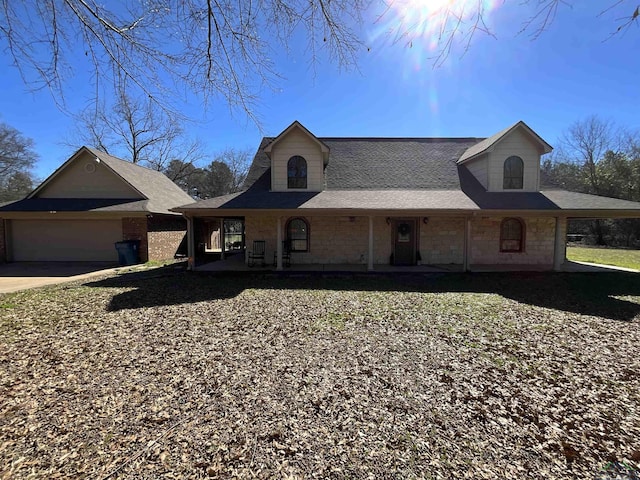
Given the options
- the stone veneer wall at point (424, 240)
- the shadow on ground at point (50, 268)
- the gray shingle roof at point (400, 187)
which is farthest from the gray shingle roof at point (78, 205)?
the stone veneer wall at point (424, 240)

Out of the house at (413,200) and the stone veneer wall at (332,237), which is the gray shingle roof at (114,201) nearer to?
the house at (413,200)

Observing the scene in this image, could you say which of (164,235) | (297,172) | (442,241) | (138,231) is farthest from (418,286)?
(164,235)

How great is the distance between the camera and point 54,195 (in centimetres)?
1538

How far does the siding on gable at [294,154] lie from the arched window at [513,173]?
7562 millimetres

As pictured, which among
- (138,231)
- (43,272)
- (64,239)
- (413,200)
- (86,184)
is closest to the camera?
(413,200)

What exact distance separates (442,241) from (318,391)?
10.7m

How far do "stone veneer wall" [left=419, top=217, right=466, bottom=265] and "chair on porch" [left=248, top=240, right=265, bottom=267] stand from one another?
21.7ft

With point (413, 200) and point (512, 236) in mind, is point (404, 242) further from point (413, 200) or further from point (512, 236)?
point (512, 236)

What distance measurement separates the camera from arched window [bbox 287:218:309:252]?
1253cm

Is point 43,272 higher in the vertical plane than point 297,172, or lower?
lower

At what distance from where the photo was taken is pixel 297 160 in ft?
39.8

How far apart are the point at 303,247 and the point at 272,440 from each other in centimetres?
1008

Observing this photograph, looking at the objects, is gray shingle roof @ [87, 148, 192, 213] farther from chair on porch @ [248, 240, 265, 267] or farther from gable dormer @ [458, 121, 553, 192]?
gable dormer @ [458, 121, 553, 192]

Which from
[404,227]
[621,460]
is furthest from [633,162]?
[621,460]
